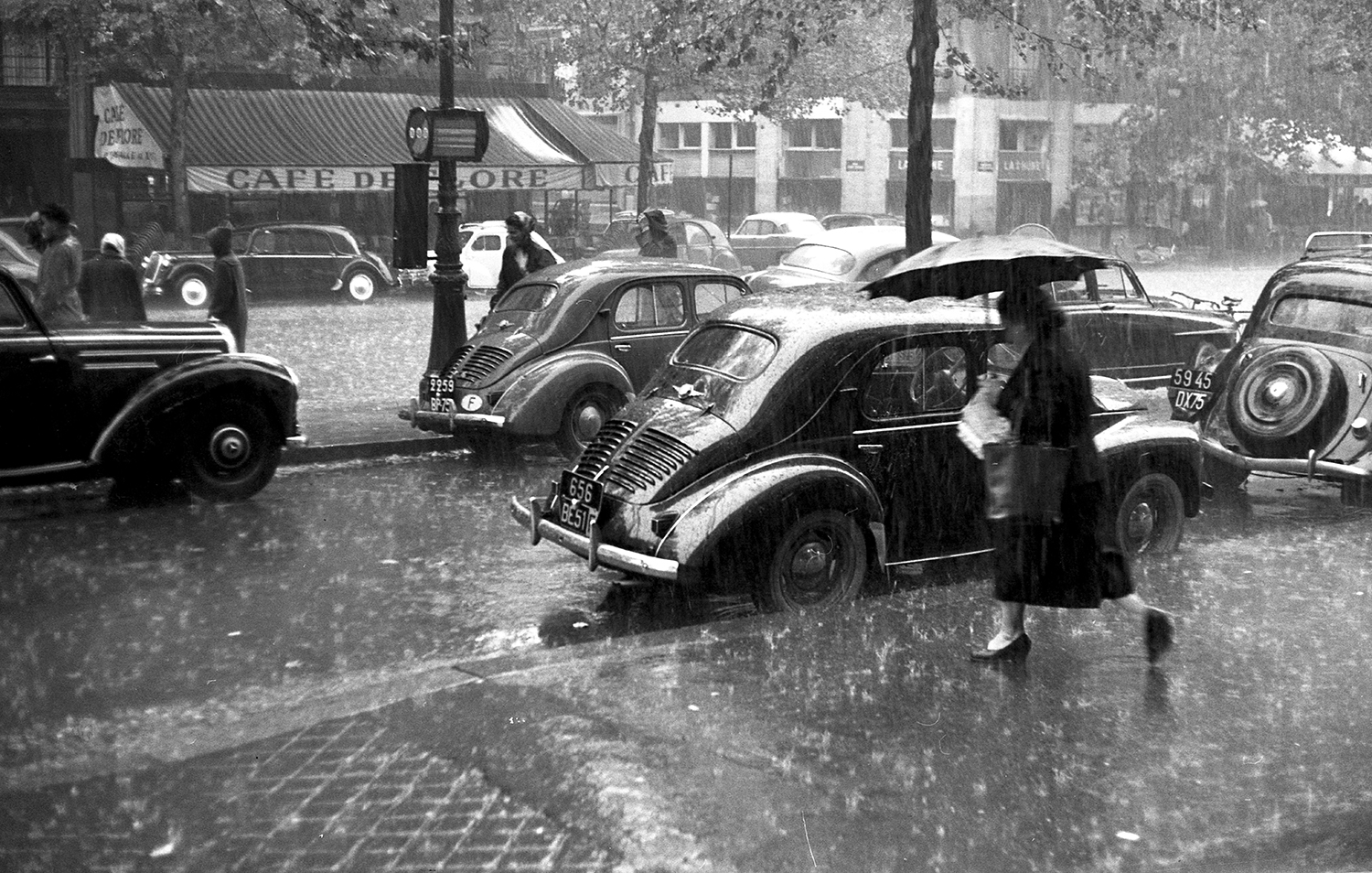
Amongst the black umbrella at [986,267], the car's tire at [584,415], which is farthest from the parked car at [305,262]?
the black umbrella at [986,267]

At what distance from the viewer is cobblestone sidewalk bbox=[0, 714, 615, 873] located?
460cm

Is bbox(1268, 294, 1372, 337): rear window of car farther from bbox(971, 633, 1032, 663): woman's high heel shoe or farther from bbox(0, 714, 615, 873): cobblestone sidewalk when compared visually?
bbox(0, 714, 615, 873): cobblestone sidewalk

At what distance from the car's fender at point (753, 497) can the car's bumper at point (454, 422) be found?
4782 mm

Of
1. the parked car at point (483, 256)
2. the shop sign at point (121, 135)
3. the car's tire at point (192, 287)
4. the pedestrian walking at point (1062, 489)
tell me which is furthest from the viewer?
the shop sign at point (121, 135)

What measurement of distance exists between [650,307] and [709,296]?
52 cm

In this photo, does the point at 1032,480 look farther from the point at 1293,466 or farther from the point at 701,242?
the point at 701,242

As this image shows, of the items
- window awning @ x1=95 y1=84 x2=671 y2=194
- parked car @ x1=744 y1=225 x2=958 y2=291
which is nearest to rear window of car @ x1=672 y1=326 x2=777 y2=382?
parked car @ x1=744 y1=225 x2=958 y2=291

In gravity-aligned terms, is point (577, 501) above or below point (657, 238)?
below

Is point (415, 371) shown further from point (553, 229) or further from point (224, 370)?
point (553, 229)

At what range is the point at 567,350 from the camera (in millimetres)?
12344

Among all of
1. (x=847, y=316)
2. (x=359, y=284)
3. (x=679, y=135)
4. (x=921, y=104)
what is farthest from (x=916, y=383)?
(x=679, y=135)

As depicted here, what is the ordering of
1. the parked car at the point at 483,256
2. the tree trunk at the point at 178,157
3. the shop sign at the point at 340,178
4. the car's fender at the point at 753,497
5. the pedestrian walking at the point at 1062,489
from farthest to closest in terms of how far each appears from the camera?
the shop sign at the point at 340,178, the tree trunk at the point at 178,157, the parked car at the point at 483,256, the car's fender at the point at 753,497, the pedestrian walking at the point at 1062,489

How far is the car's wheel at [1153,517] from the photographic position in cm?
862

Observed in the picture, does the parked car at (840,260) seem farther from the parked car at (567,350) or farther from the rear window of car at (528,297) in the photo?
the rear window of car at (528,297)
